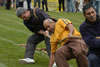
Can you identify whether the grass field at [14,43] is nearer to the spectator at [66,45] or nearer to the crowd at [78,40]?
the crowd at [78,40]

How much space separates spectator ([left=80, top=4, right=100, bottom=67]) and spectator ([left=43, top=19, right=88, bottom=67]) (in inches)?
8.6

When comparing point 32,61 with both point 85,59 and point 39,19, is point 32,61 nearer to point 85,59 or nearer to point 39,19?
point 39,19

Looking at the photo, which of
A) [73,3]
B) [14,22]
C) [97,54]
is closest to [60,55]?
[97,54]

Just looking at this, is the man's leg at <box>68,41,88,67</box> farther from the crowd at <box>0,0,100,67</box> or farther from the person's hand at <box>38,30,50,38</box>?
the person's hand at <box>38,30,50,38</box>

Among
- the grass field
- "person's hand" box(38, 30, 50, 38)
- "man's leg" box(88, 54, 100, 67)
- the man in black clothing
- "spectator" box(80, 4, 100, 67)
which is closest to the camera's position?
"spectator" box(80, 4, 100, 67)

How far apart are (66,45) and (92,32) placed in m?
0.61

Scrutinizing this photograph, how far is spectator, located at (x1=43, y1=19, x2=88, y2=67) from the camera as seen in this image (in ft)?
20.9

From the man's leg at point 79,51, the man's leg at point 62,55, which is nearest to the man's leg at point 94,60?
the man's leg at point 79,51

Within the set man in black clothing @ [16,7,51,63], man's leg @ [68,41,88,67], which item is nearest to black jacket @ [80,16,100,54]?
man's leg @ [68,41,88,67]

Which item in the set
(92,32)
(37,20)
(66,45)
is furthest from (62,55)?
(37,20)

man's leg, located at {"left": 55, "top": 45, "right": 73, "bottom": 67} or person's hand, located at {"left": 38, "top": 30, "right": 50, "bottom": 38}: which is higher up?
person's hand, located at {"left": 38, "top": 30, "right": 50, "bottom": 38}

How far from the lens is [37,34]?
28.0 feet

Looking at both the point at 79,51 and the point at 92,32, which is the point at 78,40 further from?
the point at 92,32

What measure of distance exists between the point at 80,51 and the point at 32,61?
97.0 inches
